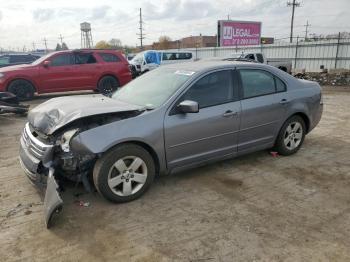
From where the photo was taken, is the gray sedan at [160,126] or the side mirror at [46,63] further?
the side mirror at [46,63]

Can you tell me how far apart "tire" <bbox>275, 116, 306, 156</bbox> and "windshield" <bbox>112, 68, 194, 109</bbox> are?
1.93 meters

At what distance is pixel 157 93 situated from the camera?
4324 mm

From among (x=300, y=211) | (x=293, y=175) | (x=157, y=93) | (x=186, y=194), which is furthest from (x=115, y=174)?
(x=293, y=175)

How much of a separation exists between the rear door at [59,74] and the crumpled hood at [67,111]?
7.70 meters

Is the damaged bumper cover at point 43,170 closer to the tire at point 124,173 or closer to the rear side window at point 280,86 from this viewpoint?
the tire at point 124,173

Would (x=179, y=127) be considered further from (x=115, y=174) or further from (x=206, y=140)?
(x=115, y=174)

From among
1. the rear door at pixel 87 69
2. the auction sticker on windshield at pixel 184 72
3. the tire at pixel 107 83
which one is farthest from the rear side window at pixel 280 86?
the rear door at pixel 87 69

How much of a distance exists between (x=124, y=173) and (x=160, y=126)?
2.26 ft

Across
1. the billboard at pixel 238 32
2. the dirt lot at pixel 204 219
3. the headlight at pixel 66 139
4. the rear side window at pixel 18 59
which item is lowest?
the dirt lot at pixel 204 219

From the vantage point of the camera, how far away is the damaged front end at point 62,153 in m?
3.55

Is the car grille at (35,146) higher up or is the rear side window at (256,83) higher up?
the rear side window at (256,83)

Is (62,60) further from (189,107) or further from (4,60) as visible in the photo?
(189,107)

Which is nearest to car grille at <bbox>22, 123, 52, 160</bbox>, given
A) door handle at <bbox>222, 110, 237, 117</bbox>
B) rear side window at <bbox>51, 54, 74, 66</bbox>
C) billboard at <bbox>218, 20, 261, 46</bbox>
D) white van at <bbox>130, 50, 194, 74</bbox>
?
door handle at <bbox>222, 110, 237, 117</bbox>

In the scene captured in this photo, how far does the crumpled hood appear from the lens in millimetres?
3705
